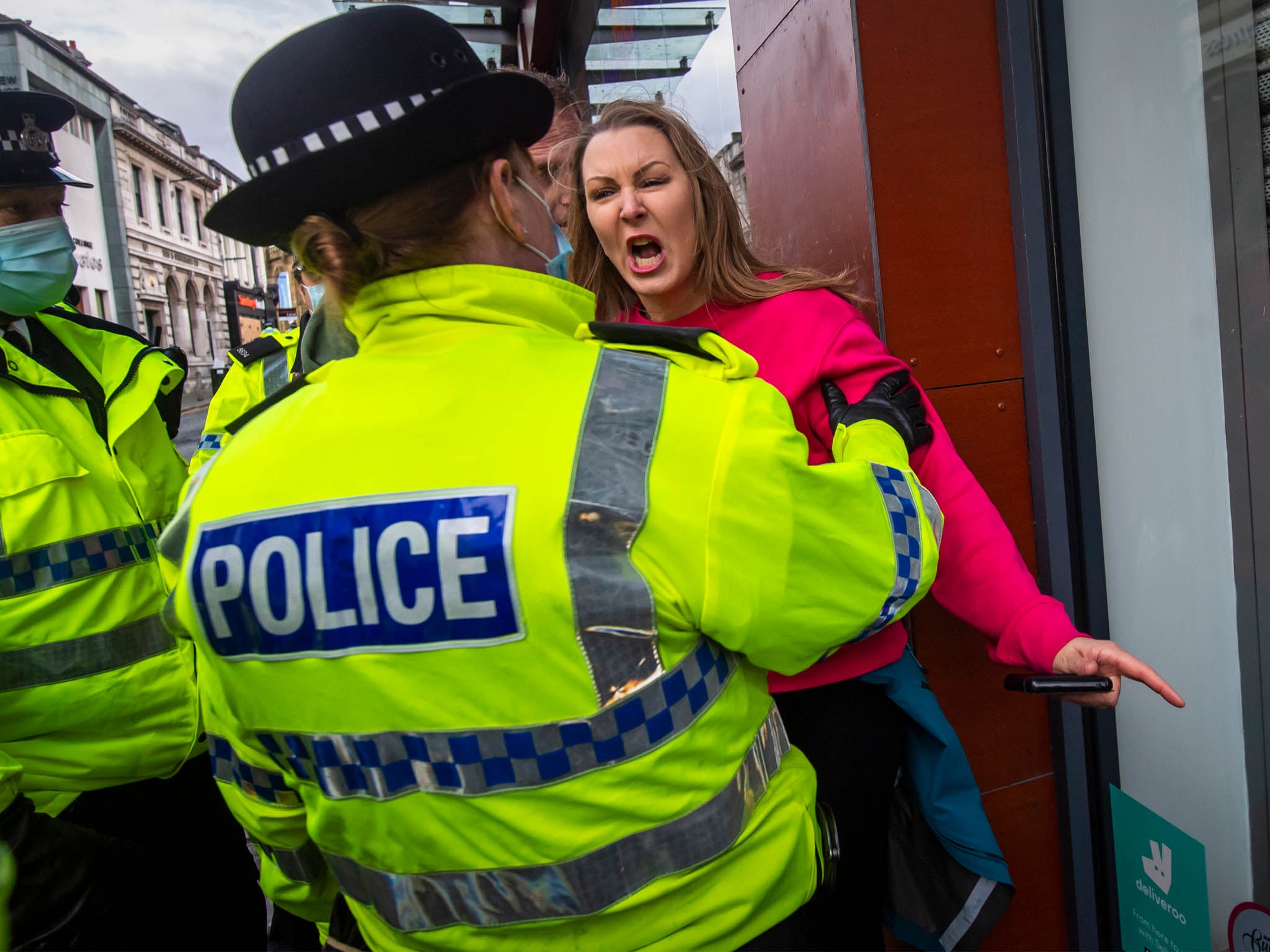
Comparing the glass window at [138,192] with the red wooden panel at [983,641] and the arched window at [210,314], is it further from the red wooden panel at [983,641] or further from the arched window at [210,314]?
the red wooden panel at [983,641]

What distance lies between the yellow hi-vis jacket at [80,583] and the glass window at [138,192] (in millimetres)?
36373

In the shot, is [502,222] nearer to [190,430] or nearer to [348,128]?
[348,128]

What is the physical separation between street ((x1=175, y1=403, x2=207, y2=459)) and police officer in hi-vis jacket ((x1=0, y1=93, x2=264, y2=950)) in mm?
9548

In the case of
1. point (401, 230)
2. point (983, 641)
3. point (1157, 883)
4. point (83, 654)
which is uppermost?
point (401, 230)

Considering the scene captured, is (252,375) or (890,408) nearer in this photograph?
(890,408)

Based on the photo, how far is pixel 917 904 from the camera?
1.68 m

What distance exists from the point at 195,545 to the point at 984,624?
4.40 feet

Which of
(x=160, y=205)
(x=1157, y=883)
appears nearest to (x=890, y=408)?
(x=1157, y=883)

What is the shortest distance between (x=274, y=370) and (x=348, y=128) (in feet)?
5.65

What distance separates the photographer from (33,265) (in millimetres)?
1854

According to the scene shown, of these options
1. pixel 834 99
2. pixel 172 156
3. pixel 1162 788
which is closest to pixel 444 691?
pixel 834 99

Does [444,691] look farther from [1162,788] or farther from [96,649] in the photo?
[1162,788]

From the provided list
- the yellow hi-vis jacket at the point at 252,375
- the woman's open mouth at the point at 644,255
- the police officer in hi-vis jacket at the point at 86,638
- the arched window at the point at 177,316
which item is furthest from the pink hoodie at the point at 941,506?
the arched window at the point at 177,316

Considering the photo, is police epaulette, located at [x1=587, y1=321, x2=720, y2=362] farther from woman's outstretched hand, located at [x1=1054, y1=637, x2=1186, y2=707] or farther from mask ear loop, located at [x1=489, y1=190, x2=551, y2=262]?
woman's outstretched hand, located at [x1=1054, y1=637, x2=1186, y2=707]
